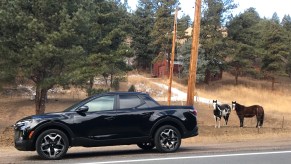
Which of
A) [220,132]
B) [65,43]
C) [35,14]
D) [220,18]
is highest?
[220,18]

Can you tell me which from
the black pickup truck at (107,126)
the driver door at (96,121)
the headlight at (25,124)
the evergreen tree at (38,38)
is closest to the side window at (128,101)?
the black pickup truck at (107,126)

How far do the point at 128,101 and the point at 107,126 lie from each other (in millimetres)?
1068

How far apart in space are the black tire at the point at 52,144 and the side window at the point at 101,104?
1.13 meters

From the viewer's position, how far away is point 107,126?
38.7ft

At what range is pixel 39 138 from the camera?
11102 millimetres

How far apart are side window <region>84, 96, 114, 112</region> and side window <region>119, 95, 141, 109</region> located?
28 cm

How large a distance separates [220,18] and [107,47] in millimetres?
34497

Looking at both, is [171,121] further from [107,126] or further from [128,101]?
[107,126]

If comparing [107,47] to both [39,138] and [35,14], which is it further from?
[39,138]

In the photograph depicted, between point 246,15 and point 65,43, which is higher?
point 246,15

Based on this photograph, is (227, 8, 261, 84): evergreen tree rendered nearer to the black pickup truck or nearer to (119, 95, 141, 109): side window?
the black pickup truck

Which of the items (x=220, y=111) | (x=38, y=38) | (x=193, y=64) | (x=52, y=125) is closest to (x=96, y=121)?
(x=52, y=125)

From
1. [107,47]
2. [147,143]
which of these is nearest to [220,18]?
[107,47]

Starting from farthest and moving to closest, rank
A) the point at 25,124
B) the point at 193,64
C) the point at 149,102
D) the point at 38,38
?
the point at 38,38, the point at 193,64, the point at 149,102, the point at 25,124
